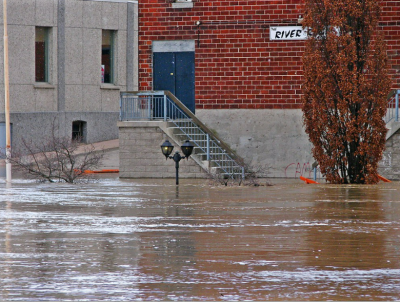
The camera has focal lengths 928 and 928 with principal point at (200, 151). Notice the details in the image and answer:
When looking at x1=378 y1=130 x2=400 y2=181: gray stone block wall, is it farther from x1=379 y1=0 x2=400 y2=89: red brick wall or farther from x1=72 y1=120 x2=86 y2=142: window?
x1=72 y1=120 x2=86 y2=142: window

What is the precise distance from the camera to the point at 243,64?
1076 inches

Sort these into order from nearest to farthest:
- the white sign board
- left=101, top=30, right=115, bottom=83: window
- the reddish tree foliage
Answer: the reddish tree foliage → the white sign board → left=101, top=30, right=115, bottom=83: window

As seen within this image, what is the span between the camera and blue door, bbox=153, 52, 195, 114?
2789 centimetres

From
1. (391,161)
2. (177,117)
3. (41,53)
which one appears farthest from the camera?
(41,53)

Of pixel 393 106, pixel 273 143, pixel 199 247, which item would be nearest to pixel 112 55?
pixel 273 143

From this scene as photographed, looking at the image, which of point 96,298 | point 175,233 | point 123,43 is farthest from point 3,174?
point 96,298

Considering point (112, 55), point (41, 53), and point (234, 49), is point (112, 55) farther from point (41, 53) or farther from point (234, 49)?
point (234, 49)

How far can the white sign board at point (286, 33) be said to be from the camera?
26.9 metres

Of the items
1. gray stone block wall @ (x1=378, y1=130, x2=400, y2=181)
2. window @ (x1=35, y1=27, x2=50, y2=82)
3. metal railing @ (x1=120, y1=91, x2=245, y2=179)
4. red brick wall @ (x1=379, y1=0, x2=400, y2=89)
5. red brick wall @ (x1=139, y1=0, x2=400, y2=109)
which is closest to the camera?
gray stone block wall @ (x1=378, y1=130, x2=400, y2=181)

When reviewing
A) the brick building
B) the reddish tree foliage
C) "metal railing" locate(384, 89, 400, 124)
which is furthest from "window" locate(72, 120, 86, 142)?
the reddish tree foliage

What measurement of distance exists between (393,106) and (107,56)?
657 inches

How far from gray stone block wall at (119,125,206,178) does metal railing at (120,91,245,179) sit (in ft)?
1.47

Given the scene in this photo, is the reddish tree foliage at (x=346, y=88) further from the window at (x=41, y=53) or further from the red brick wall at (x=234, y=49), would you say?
the window at (x=41, y=53)

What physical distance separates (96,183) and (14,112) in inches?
566
